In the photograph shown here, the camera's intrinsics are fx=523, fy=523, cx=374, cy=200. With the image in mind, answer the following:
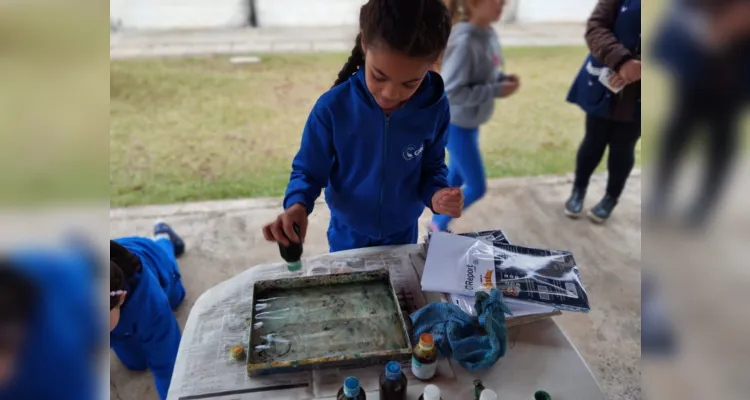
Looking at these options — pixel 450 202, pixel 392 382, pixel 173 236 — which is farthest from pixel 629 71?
pixel 173 236

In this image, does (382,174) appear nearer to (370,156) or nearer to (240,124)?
(370,156)

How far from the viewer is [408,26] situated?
3.47ft

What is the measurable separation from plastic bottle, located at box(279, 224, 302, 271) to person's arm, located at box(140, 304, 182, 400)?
63 centimetres

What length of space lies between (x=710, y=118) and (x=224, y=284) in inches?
42.1

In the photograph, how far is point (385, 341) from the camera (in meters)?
0.99

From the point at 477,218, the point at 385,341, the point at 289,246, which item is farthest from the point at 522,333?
the point at 477,218

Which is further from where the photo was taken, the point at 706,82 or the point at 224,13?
the point at 224,13

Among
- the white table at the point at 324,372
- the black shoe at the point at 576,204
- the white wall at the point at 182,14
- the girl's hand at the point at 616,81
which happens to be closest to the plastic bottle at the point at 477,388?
the white table at the point at 324,372

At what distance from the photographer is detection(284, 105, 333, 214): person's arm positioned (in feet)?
4.10

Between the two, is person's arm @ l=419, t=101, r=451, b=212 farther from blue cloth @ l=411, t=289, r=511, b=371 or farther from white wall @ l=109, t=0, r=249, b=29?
white wall @ l=109, t=0, r=249, b=29

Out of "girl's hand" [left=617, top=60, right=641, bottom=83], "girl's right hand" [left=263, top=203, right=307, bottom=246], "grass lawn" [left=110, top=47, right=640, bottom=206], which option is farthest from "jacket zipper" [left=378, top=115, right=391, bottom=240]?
"grass lawn" [left=110, top=47, right=640, bottom=206]

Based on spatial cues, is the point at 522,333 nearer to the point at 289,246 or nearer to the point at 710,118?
the point at 289,246

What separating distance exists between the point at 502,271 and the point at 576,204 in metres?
1.83

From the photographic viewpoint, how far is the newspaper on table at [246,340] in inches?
36.2
